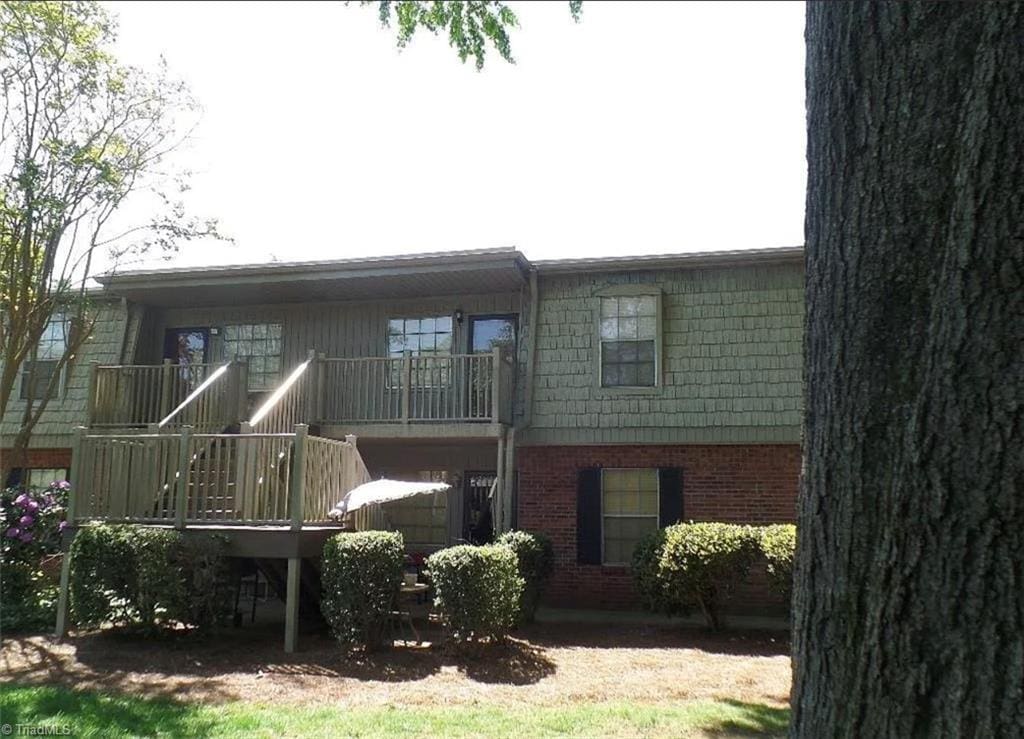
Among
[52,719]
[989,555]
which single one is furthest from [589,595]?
[989,555]

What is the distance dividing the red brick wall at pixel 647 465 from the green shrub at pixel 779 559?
180cm

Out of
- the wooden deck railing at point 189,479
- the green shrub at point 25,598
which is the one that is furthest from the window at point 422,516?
the green shrub at point 25,598

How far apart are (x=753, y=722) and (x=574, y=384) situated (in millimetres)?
7074

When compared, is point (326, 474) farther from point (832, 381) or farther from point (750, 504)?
point (832, 381)

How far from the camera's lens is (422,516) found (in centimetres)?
1459

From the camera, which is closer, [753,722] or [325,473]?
[753,722]

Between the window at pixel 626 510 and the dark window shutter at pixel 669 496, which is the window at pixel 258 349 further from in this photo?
the dark window shutter at pixel 669 496

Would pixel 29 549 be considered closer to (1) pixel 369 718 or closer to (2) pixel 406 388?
(2) pixel 406 388

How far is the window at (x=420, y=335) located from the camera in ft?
45.5

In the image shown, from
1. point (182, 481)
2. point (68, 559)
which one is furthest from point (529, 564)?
point (68, 559)

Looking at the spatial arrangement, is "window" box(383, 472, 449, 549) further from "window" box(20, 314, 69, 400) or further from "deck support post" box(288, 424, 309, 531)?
"window" box(20, 314, 69, 400)

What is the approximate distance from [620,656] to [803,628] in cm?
679

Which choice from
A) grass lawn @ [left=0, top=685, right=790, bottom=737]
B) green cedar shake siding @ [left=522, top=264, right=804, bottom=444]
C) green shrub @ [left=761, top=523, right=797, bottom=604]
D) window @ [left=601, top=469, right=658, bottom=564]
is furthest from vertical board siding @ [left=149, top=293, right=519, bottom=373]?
grass lawn @ [left=0, top=685, right=790, bottom=737]

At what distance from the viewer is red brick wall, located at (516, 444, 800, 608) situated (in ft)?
39.9
